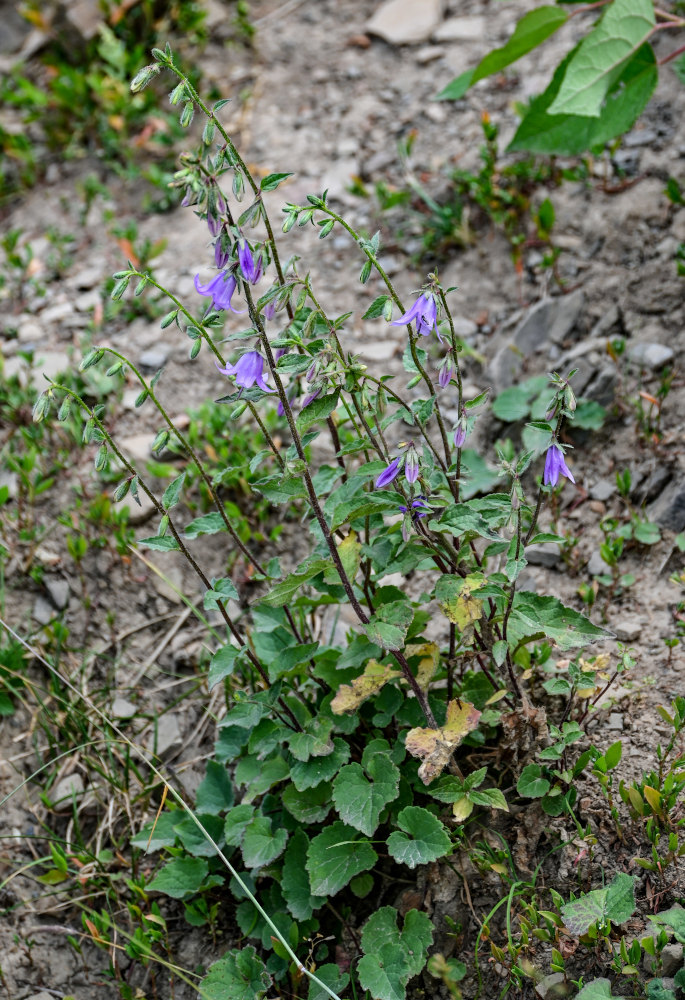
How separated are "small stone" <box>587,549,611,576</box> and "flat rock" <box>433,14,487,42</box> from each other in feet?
10.8

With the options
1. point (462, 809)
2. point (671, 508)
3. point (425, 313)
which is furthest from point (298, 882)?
point (671, 508)

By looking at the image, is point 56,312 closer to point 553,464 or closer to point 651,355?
point 651,355

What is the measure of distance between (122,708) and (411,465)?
1.62 metres

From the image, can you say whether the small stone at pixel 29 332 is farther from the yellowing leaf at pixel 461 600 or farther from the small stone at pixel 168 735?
the yellowing leaf at pixel 461 600

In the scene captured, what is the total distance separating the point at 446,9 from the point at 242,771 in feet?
15.0

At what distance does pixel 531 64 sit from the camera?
14.9 ft

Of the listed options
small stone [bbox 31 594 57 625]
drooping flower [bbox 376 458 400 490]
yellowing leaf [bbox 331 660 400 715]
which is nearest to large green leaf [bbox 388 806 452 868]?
yellowing leaf [bbox 331 660 400 715]

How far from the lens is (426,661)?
2367mm

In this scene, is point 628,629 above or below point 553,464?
below

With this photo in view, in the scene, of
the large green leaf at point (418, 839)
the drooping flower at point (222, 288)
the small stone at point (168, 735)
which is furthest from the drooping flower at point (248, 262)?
the small stone at point (168, 735)

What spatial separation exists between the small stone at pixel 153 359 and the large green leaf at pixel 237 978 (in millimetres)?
2536

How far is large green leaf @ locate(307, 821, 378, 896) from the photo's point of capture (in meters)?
2.24

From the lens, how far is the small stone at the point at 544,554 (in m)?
2.98

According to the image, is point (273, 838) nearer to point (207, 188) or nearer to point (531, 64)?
point (207, 188)
